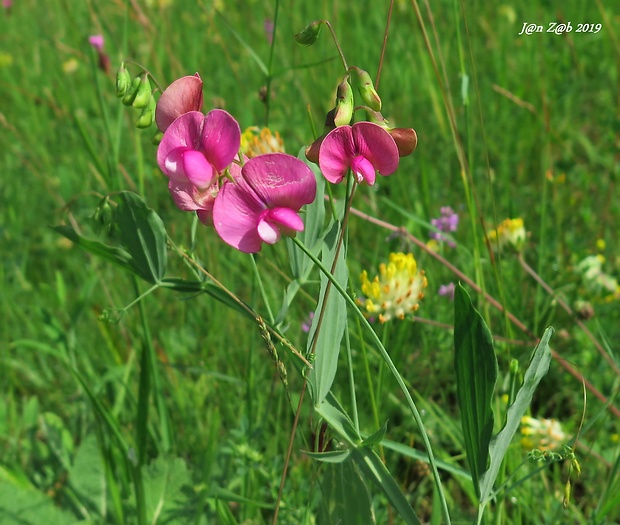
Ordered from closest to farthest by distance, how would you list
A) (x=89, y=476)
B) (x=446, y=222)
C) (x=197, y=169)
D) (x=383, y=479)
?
(x=197, y=169) < (x=383, y=479) < (x=89, y=476) < (x=446, y=222)

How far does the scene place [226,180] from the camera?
2.49 ft

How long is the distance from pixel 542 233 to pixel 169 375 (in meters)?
0.77

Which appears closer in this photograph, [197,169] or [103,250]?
[197,169]

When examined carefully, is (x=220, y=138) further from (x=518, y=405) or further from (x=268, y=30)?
(x=268, y=30)

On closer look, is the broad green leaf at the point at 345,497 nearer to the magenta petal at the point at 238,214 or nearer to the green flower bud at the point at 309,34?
the magenta petal at the point at 238,214

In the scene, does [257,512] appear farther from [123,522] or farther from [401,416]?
[401,416]

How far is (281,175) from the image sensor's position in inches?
28.3

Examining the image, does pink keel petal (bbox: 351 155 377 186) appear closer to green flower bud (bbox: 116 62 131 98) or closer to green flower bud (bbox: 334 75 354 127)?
green flower bud (bbox: 334 75 354 127)

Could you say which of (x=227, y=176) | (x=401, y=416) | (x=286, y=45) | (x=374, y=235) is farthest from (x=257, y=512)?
(x=286, y=45)

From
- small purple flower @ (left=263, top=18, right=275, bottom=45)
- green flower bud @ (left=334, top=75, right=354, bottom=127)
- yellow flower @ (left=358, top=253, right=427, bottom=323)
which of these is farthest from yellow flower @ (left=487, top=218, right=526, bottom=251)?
small purple flower @ (left=263, top=18, right=275, bottom=45)

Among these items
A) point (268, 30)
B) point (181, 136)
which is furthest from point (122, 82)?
point (268, 30)

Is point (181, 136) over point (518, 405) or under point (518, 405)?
over

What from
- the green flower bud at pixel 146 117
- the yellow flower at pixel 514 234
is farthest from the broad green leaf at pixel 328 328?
the yellow flower at pixel 514 234

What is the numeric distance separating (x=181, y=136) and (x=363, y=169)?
7.1 inches
